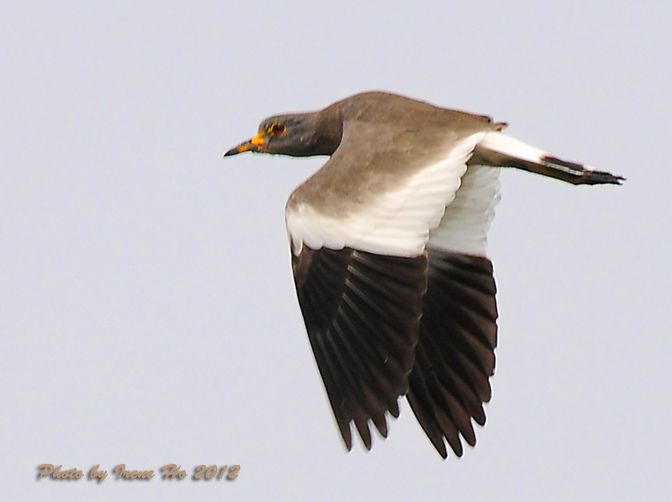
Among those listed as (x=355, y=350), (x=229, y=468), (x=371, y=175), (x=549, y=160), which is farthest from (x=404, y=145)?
(x=229, y=468)

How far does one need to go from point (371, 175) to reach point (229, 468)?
2.22m

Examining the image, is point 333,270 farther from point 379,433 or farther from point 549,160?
point 549,160

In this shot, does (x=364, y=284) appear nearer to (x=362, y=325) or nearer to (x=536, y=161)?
(x=362, y=325)

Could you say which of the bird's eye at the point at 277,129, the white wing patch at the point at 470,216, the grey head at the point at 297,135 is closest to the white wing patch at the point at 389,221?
the white wing patch at the point at 470,216

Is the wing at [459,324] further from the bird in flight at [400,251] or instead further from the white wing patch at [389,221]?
the white wing patch at [389,221]

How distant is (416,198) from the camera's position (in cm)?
824

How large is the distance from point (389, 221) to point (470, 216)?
1.60 metres

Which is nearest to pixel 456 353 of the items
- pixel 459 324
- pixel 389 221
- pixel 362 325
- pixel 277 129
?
pixel 459 324

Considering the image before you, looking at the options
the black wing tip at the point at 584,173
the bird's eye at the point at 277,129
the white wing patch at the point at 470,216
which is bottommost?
the white wing patch at the point at 470,216

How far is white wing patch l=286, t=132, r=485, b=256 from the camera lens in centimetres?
802

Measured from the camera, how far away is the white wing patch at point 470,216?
947 cm

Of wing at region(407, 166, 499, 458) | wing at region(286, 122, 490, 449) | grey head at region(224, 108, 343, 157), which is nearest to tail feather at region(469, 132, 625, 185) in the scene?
wing at region(407, 166, 499, 458)

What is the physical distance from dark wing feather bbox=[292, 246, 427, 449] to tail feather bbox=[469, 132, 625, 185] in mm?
1328

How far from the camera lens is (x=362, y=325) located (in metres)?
8.05
